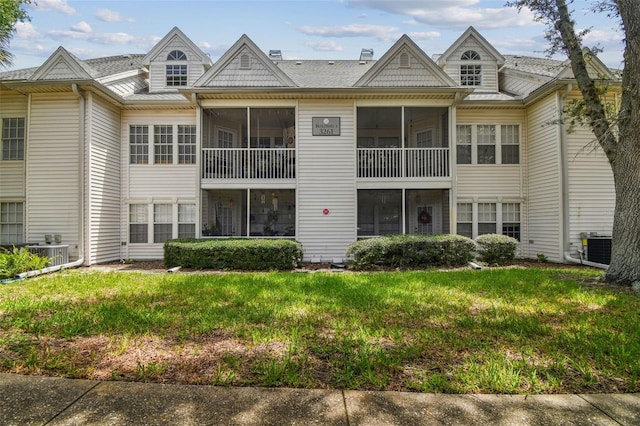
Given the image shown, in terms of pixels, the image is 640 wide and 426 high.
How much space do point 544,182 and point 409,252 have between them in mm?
6040

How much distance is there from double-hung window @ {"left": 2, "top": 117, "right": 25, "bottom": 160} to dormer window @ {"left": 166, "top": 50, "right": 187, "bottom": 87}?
17.4ft

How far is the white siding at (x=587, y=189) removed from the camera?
11320 millimetres

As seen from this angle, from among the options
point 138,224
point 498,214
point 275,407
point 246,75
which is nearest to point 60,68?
point 138,224

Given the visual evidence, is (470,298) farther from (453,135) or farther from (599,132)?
(453,135)

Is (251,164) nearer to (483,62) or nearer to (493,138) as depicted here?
(493,138)

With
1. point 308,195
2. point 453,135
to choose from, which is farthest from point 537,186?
point 308,195

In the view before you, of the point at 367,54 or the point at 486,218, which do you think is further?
the point at 367,54

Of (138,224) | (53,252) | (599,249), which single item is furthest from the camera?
(138,224)

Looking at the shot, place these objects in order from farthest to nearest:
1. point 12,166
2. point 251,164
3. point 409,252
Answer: point 251,164 → point 12,166 → point 409,252

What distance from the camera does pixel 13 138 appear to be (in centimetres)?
1166

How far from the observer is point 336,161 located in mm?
12414

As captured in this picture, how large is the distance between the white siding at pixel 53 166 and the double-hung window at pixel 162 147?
2.50 metres

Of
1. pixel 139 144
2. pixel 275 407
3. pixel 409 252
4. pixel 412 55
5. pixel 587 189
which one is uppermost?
pixel 412 55

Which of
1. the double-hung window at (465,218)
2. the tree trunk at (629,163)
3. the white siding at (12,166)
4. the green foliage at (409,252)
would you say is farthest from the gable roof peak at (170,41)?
the tree trunk at (629,163)
